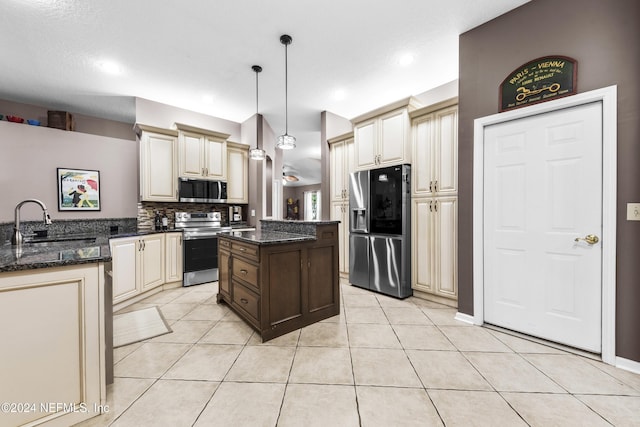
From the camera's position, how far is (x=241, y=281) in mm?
2514

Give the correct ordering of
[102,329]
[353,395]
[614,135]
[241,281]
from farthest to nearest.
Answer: [241,281]
[614,135]
[353,395]
[102,329]

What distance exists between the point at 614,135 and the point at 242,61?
3.58 m

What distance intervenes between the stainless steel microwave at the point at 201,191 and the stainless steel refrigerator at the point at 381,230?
2.23 m

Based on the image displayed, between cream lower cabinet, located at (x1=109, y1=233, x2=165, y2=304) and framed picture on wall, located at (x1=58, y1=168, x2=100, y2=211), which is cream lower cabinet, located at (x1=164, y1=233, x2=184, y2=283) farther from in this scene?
framed picture on wall, located at (x1=58, y1=168, x2=100, y2=211)

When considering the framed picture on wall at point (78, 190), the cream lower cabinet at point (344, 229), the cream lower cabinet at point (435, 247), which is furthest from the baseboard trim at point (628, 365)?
the framed picture on wall at point (78, 190)

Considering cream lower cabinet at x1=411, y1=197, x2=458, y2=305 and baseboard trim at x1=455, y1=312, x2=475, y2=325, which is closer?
baseboard trim at x1=455, y1=312, x2=475, y2=325

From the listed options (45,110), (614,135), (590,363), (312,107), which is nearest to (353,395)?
(590,363)

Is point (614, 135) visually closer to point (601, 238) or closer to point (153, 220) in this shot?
point (601, 238)

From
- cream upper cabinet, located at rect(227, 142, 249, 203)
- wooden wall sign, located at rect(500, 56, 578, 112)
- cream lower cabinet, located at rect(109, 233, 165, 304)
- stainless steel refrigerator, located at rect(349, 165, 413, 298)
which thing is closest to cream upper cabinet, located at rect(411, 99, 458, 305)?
stainless steel refrigerator, located at rect(349, 165, 413, 298)

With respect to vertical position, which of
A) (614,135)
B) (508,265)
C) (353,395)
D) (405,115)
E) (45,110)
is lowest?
(353,395)

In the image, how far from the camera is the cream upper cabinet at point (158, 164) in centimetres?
365

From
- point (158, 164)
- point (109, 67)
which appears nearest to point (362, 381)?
point (158, 164)

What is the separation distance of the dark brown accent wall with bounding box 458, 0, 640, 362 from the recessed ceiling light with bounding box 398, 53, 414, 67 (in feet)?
2.26

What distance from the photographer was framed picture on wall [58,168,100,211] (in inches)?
147
